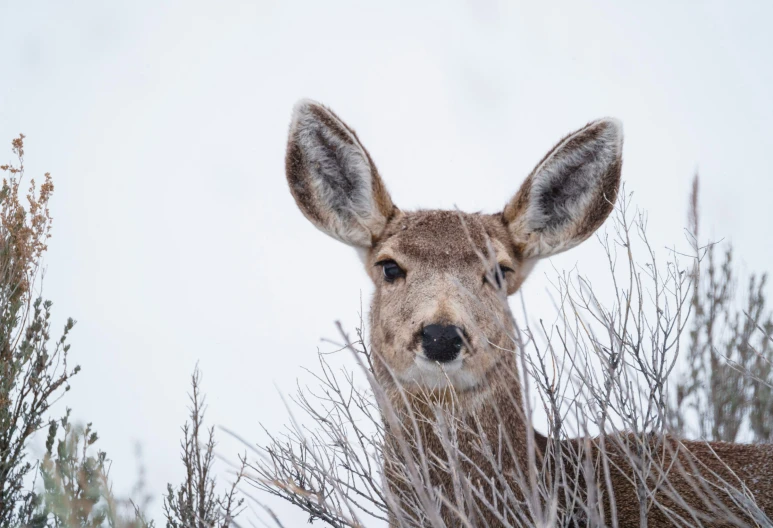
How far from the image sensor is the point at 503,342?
426cm

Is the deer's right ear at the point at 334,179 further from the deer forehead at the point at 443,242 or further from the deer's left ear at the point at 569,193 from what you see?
the deer's left ear at the point at 569,193

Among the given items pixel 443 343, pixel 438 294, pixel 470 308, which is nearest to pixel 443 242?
pixel 438 294

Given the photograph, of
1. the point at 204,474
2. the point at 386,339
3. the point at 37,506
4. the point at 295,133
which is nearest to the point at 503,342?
the point at 386,339

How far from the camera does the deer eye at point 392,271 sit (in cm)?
466

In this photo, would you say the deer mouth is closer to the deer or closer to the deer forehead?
the deer

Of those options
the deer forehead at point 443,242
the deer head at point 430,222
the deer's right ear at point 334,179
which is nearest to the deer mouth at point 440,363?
the deer head at point 430,222

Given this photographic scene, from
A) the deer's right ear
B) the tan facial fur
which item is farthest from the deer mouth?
the deer's right ear

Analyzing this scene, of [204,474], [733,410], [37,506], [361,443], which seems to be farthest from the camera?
[733,410]

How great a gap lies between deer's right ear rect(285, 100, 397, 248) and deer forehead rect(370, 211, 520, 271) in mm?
174

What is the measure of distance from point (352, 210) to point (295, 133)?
2.01ft

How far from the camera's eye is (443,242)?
15.2ft

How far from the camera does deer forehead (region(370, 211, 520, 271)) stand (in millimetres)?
4527

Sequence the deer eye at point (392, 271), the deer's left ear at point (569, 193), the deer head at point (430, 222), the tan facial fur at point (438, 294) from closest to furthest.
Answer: the tan facial fur at point (438, 294)
the deer head at point (430, 222)
the deer eye at point (392, 271)
the deer's left ear at point (569, 193)

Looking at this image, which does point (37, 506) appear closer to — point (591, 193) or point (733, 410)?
point (591, 193)
